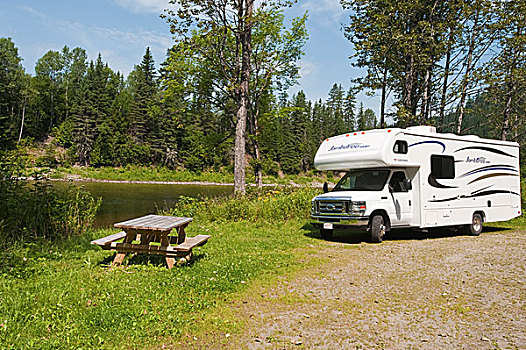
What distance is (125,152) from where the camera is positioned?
220 ft

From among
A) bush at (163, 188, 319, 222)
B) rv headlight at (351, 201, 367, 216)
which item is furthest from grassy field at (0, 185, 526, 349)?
bush at (163, 188, 319, 222)

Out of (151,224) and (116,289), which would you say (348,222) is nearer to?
(151,224)

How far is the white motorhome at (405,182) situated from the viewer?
1110 cm

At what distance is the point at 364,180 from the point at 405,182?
4.03 feet

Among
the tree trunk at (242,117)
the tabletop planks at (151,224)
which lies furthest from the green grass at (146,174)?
the tabletop planks at (151,224)

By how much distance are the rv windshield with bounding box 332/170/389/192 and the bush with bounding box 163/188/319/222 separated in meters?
3.12

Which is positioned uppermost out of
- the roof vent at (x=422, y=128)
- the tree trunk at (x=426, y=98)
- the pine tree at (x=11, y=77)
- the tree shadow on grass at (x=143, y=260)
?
the pine tree at (x=11, y=77)

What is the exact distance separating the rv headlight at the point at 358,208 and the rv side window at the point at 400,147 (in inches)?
76.0

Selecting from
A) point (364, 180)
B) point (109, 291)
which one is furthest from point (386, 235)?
point (109, 291)

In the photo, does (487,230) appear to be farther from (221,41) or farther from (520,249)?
(221,41)

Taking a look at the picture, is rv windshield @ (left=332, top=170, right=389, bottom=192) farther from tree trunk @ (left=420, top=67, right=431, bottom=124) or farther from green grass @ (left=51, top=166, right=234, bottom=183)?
green grass @ (left=51, top=166, right=234, bottom=183)

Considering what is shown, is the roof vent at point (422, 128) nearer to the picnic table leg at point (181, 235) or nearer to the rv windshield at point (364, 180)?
the rv windshield at point (364, 180)

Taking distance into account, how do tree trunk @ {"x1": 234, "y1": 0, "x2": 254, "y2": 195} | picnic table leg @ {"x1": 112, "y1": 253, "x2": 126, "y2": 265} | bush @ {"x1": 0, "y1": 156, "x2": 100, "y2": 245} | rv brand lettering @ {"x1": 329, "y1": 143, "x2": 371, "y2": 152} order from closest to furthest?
picnic table leg @ {"x1": 112, "y1": 253, "x2": 126, "y2": 265}
bush @ {"x1": 0, "y1": 156, "x2": 100, "y2": 245}
rv brand lettering @ {"x1": 329, "y1": 143, "x2": 371, "y2": 152}
tree trunk @ {"x1": 234, "y1": 0, "x2": 254, "y2": 195}

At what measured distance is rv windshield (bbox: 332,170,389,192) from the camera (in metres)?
11.6
